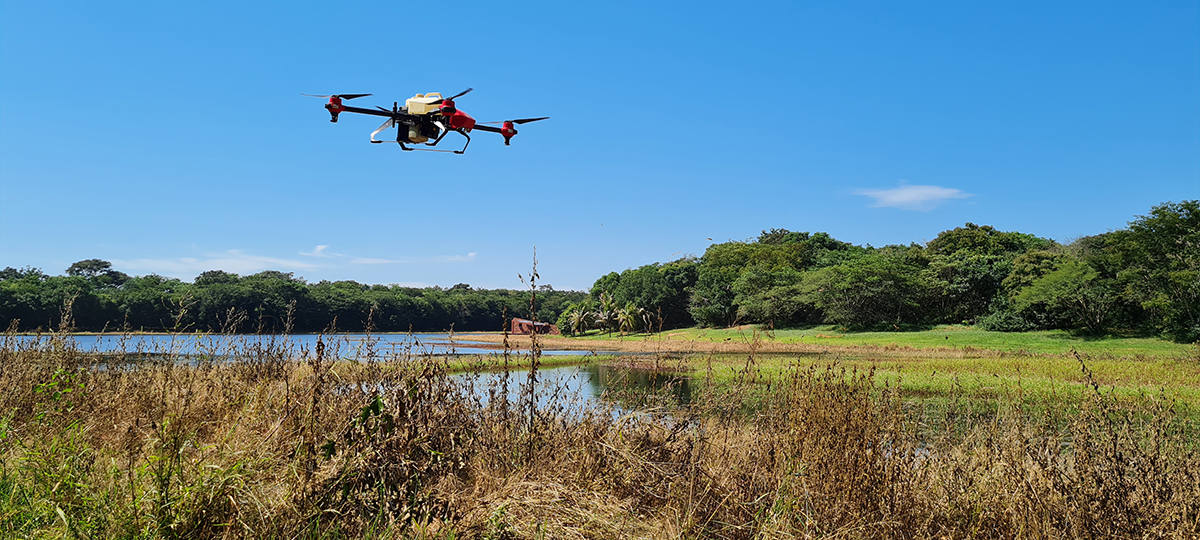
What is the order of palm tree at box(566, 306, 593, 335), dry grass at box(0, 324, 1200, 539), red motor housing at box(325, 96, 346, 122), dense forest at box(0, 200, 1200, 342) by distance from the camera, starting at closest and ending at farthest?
dry grass at box(0, 324, 1200, 539) < red motor housing at box(325, 96, 346, 122) < dense forest at box(0, 200, 1200, 342) < palm tree at box(566, 306, 593, 335)

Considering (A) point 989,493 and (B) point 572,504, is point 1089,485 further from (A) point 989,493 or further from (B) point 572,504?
(B) point 572,504

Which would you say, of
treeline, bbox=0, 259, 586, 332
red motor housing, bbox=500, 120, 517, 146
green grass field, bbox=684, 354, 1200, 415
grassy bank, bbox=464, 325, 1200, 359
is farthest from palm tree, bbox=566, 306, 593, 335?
red motor housing, bbox=500, 120, 517, 146

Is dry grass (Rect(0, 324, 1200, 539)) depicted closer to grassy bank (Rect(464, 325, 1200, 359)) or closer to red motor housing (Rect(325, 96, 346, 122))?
red motor housing (Rect(325, 96, 346, 122))

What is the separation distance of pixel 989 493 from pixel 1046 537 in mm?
695

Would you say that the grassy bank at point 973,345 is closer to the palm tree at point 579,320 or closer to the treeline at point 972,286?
the treeline at point 972,286

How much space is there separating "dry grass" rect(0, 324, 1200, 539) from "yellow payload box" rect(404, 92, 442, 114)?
16.3ft

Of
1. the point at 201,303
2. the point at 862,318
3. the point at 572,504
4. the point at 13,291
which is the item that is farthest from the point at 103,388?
the point at 13,291

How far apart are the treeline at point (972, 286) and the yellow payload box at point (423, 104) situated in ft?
22.0

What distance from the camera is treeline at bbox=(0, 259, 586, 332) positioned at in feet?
214

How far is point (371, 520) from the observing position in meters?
→ 3.16

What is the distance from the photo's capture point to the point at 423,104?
9.41 meters

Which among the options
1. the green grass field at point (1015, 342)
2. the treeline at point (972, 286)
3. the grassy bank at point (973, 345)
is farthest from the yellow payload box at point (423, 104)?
the green grass field at point (1015, 342)

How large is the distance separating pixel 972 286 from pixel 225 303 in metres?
79.3

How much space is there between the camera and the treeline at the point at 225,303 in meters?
65.1
